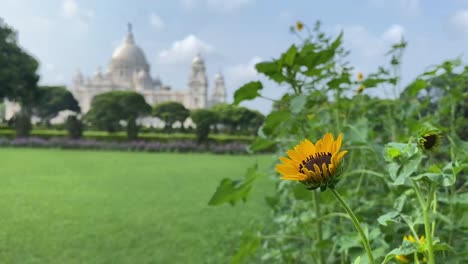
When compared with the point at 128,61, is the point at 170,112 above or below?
below

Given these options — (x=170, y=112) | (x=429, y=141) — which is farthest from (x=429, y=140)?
(x=170, y=112)

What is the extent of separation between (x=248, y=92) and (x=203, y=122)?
7.51 metres

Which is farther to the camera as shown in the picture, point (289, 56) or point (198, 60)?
point (198, 60)

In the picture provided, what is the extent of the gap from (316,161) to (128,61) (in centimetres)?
2130

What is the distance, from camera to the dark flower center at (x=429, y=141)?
12.6 inches

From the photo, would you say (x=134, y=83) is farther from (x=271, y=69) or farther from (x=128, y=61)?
(x=271, y=69)

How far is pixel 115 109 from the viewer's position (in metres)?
12.5

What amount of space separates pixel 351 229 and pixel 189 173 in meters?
2.50

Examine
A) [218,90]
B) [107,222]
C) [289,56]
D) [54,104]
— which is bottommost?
[107,222]

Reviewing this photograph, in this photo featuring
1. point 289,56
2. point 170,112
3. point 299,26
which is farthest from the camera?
point 170,112

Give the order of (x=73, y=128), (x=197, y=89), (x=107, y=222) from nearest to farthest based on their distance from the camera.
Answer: (x=107, y=222), (x=73, y=128), (x=197, y=89)

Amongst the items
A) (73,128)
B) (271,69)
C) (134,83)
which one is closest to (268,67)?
(271,69)

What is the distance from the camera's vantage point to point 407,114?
0.72 metres

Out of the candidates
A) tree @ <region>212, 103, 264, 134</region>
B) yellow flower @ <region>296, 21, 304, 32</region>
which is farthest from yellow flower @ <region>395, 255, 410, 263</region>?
tree @ <region>212, 103, 264, 134</region>
